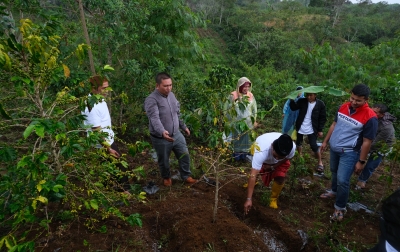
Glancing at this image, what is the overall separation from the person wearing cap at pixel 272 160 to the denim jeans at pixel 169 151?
0.90m

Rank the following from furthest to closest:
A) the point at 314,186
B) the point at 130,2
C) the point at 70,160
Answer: the point at 130,2, the point at 314,186, the point at 70,160

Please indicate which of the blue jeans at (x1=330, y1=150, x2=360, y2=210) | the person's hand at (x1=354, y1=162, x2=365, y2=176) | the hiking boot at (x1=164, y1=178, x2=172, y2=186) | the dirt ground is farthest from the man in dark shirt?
the person's hand at (x1=354, y1=162, x2=365, y2=176)

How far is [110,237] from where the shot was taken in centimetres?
242

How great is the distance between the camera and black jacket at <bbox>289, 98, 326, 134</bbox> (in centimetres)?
394

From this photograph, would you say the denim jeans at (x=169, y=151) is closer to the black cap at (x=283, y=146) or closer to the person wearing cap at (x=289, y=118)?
the black cap at (x=283, y=146)

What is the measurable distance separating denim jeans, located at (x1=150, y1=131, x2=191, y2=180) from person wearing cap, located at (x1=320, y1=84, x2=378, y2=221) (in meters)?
1.76

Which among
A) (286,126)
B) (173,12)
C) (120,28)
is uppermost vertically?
(173,12)

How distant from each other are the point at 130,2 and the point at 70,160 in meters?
2.89

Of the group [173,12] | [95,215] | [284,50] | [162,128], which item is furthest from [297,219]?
[284,50]

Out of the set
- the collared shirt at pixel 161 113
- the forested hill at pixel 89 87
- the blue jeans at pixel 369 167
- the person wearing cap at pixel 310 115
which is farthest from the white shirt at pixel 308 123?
the collared shirt at pixel 161 113

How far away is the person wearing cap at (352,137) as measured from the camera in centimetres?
265

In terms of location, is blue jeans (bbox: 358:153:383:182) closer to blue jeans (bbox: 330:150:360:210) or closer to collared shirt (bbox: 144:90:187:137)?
blue jeans (bbox: 330:150:360:210)

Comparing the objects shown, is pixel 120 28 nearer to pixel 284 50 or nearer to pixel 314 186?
pixel 314 186

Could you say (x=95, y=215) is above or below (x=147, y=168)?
above
